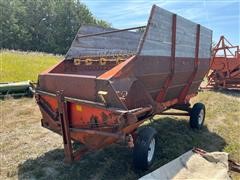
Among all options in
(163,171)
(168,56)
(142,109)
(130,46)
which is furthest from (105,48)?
(163,171)

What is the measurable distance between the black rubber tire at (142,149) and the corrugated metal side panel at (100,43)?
2509 millimetres

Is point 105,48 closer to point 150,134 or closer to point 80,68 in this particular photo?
point 80,68

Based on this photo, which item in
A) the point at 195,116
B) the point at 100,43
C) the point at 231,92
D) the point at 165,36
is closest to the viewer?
the point at 165,36

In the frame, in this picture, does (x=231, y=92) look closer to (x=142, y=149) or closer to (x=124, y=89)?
(x=142, y=149)

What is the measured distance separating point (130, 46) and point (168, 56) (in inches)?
99.0

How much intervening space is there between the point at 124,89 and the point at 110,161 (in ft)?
5.03

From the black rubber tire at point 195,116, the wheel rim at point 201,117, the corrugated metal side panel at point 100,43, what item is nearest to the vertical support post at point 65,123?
the corrugated metal side panel at point 100,43

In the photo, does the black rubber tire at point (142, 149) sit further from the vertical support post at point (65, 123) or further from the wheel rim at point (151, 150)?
Answer: the vertical support post at point (65, 123)

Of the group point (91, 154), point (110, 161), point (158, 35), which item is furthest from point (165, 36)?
point (91, 154)

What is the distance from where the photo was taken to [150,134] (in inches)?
185

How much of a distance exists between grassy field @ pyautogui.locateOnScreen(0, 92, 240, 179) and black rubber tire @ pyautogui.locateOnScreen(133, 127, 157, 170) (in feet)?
0.65

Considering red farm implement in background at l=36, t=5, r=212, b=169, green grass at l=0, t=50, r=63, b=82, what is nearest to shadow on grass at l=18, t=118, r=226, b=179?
red farm implement in background at l=36, t=5, r=212, b=169

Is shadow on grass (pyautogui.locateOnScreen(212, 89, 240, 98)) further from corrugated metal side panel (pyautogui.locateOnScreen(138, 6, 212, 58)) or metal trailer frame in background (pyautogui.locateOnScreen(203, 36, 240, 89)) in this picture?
corrugated metal side panel (pyautogui.locateOnScreen(138, 6, 212, 58))

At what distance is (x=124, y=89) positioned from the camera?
4402mm
